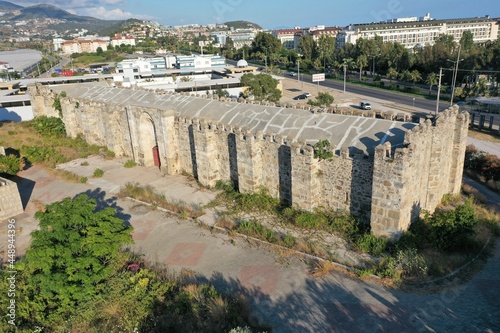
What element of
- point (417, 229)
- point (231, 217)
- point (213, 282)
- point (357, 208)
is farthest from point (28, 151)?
point (417, 229)

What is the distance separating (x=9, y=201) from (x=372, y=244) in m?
19.6

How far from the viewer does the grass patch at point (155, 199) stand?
20.4 meters

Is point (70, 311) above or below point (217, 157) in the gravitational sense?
below

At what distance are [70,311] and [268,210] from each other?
10.2 metres

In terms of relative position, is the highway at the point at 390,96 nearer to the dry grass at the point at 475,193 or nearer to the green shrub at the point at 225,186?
the dry grass at the point at 475,193

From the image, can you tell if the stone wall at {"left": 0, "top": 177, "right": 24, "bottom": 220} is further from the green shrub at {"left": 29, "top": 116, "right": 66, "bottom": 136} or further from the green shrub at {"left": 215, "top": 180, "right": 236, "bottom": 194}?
the green shrub at {"left": 29, "top": 116, "right": 66, "bottom": 136}

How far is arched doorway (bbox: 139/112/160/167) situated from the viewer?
89.1ft

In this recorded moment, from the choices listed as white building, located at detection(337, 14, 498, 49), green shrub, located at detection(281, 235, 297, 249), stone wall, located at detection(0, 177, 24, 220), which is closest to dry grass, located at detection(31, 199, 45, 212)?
stone wall, located at detection(0, 177, 24, 220)

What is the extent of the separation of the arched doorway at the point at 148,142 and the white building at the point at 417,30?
3926 inches

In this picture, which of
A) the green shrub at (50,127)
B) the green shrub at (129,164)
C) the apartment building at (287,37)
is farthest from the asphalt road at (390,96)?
the apartment building at (287,37)

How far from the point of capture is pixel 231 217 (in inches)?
770

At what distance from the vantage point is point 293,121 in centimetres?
2127

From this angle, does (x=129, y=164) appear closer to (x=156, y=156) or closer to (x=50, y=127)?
(x=156, y=156)

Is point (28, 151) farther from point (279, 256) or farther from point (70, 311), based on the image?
point (279, 256)
